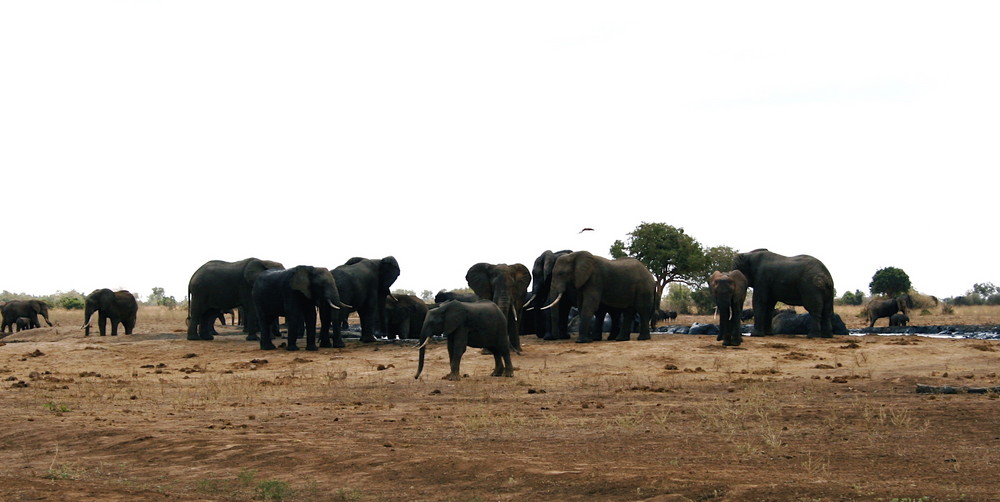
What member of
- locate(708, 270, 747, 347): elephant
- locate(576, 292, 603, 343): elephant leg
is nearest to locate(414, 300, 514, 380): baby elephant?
locate(708, 270, 747, 347): elephant

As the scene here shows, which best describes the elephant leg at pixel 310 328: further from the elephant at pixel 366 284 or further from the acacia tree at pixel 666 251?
the acacia tree at pixel 666 251

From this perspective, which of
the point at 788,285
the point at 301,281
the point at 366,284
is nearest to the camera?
the point at 301,281

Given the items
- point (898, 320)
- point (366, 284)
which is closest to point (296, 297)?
point (366, 284)

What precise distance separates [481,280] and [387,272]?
6.10m

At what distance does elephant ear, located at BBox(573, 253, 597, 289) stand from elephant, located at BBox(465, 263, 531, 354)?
1829 millimetres

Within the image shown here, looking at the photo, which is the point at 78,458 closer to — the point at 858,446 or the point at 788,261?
the point at 858,446

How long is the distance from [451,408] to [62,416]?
5407mm

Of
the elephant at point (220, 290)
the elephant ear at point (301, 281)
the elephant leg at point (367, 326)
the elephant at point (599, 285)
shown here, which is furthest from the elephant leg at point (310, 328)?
the elephant at point (599, 285)

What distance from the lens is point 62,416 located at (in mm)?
16312

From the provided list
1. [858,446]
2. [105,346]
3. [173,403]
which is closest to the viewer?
[858,446]

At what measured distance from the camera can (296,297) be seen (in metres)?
30.1

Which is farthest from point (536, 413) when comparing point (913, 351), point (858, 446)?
point (913, 351)

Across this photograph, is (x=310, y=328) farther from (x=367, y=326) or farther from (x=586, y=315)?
(x=586, y=315)

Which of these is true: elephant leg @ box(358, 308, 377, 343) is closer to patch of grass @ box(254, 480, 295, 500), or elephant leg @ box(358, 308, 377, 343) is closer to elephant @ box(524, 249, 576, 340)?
elephant @ box(524, 249, 576, 340)
